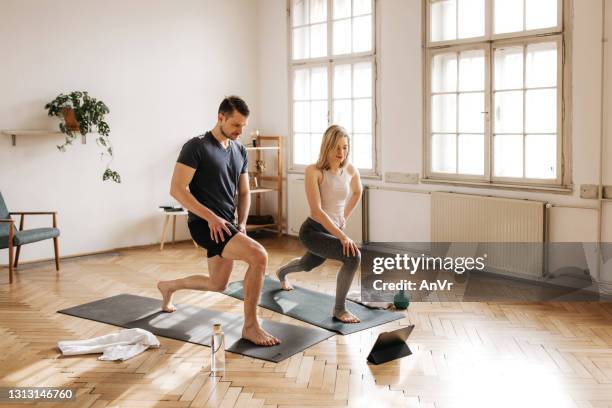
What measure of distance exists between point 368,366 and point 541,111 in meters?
3.20

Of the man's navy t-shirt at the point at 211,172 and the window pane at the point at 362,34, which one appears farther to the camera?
the window pane at the point at 362,34

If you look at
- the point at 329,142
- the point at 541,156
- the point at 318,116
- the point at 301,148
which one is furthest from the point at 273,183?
the point at 329,142

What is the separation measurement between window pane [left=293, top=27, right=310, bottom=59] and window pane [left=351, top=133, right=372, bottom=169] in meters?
1.35

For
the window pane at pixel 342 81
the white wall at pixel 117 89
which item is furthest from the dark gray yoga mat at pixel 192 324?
the window pane at pixel 342 81

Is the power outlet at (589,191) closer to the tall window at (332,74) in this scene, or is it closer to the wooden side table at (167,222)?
the tall window at (332,74)

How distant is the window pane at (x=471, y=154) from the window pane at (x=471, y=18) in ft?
3.23

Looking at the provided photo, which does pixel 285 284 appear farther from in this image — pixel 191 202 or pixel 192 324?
pixel 191 202

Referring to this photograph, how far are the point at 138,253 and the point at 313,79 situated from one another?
9.62ft

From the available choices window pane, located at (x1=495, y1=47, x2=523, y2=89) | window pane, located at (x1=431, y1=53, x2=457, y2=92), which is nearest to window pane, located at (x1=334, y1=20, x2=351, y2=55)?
window pane, located at (x1=431, y1=53, x2=457, y2=92)

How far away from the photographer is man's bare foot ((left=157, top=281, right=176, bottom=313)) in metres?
5.17

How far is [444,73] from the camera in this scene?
272 inches

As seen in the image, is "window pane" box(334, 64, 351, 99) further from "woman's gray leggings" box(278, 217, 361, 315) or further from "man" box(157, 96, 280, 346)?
"man" box(157, 96, 280, 346)

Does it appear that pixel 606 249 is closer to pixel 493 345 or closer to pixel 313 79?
pixel 493 345

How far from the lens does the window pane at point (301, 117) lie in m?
8.53
